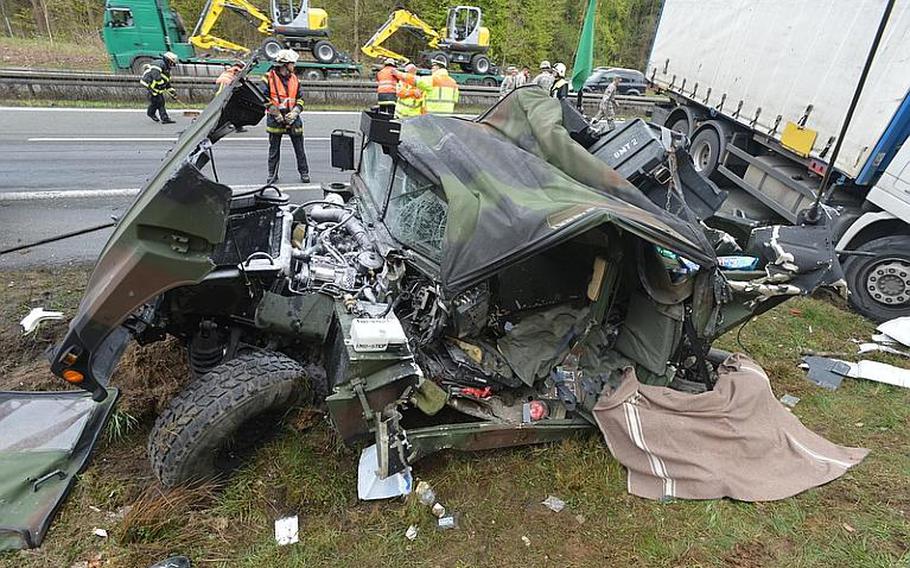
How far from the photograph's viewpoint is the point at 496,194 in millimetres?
2660

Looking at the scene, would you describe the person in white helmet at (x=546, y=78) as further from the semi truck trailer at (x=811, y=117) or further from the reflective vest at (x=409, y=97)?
the reflective vest at (x=409, y=97)

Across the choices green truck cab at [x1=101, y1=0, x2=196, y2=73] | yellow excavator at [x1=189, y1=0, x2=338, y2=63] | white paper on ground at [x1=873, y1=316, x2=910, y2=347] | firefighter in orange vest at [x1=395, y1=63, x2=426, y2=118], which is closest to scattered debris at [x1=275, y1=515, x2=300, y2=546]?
white paper on ground at [x1=873, y1=316, x2=910, y2=347]

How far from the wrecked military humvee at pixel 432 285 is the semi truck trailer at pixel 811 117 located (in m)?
1.21

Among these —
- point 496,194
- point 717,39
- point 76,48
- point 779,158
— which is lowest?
point 76,48

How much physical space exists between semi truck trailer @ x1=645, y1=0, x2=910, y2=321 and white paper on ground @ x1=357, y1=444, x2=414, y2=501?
3.14 meters

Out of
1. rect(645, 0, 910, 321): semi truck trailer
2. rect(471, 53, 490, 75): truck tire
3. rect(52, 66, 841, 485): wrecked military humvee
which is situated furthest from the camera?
rect(471, 53, 490, 75): truck tire

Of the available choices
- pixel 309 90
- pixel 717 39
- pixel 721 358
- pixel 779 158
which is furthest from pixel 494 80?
pixel 721 358

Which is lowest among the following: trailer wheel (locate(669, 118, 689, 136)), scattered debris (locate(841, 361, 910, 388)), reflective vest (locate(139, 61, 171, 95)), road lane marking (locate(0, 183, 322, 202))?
road lane marking (locate(0, 183, 322, 202))

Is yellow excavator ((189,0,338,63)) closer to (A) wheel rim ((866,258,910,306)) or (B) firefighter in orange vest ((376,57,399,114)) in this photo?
(B) firefighter in orange vest ((376,57,399,114))

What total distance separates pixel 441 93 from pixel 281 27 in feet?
33.7

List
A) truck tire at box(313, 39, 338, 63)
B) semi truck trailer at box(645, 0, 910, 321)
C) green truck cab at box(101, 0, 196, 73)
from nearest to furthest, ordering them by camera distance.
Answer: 1. semi truck trailer at box(645, 0, 910, 321)
2. green truck cab at box(101, 0, 196, 73)
3. truck tire at box(313, 39, 338, 63)

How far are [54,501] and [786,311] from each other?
611 cm

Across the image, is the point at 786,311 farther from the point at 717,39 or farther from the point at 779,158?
the point at 717,39

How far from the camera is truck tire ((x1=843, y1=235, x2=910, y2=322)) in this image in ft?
17.1
